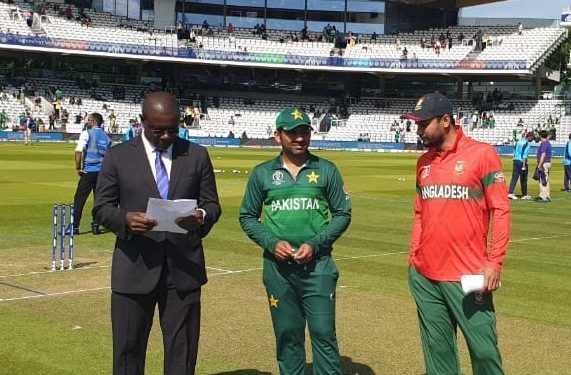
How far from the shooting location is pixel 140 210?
550 centimetres

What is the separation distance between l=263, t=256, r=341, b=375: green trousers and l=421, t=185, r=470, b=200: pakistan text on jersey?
901 mm

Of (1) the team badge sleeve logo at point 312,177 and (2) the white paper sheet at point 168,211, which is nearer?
(2) the white paper sheet at point 168,211

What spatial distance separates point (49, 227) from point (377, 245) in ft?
20.5

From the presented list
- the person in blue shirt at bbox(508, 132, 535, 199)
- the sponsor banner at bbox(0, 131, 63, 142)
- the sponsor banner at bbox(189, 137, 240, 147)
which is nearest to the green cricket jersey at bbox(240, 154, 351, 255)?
the person in blue shirt at bbox(508, 132, 535, 199)

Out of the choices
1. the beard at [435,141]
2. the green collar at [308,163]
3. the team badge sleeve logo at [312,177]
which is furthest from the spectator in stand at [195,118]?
the beard at [435,141]

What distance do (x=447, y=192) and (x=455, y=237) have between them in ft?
1.00

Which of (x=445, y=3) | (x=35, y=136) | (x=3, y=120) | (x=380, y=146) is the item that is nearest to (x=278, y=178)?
(x=35, y=136)

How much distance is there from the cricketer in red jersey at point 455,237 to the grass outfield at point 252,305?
184 centimetres

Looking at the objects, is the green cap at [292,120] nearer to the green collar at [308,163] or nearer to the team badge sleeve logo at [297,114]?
the team badge sleeve logo at [297,114]

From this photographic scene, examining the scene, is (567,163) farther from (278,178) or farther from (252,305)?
(278,178)

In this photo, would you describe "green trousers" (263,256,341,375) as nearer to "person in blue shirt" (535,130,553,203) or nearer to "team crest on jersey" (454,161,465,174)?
"team crest on jersey" (454,161,465,174)

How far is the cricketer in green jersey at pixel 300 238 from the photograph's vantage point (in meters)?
6.05

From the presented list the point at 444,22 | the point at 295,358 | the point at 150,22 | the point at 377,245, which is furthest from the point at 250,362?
the point at 444,22

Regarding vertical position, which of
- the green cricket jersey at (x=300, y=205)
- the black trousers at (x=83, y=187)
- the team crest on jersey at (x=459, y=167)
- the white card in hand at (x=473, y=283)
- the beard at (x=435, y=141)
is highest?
the beard at (x=435, y=141)
